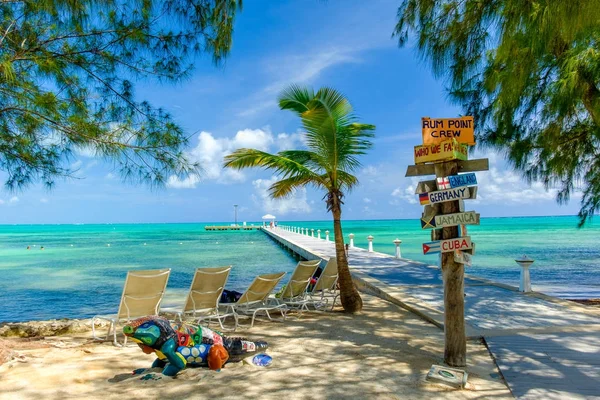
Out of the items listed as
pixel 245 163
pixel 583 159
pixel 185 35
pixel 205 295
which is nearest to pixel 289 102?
pixel 245 163

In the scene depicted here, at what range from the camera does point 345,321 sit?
584 centimetres

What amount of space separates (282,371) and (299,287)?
2923 millimetres

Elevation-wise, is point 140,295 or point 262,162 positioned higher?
point 262,162

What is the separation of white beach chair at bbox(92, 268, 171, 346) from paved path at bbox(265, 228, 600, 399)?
11.7 feet

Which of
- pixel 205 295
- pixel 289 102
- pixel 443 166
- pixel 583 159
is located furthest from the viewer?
pixel 583 159

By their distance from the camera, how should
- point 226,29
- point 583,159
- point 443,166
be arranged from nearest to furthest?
point 443,166, point 226,29, point 583,159

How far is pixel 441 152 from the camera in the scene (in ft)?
12.5

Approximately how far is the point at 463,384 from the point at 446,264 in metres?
1.02

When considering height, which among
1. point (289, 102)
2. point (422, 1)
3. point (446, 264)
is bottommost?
point (446, 264)

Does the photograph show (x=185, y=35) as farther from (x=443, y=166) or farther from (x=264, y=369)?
(x=264, y=369)

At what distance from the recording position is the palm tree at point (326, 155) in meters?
6.20

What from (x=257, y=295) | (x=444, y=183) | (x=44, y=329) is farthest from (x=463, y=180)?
(x=44, y=329)

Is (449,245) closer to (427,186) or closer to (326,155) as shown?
(427,186)

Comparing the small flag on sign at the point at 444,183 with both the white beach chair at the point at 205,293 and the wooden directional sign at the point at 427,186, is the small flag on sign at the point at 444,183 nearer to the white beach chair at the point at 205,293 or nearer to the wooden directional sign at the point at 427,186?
the wooden directional sign at the point at 427,186
